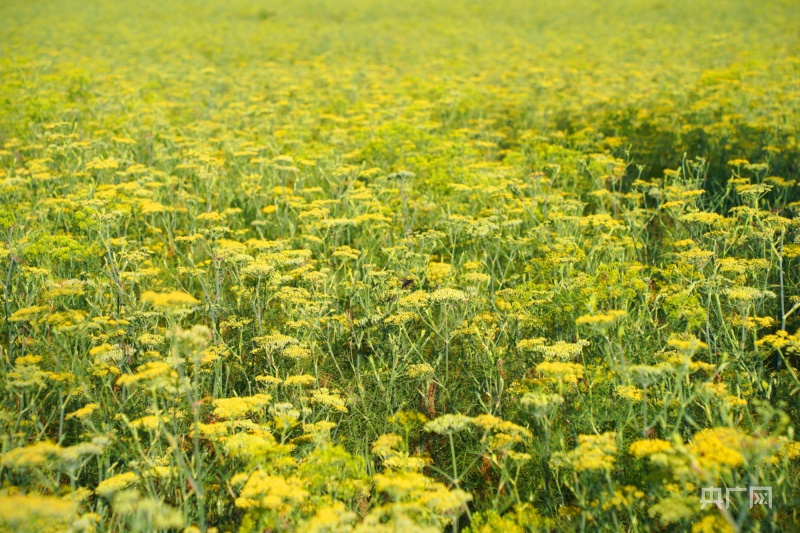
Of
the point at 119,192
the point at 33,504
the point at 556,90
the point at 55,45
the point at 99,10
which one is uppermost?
the point at 99,10

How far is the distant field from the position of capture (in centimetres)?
264

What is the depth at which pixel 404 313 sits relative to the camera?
3617 mm

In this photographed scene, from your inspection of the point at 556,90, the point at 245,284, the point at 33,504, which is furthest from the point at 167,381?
the point at 556,90

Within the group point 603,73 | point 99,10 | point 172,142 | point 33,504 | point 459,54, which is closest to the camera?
point 33,504

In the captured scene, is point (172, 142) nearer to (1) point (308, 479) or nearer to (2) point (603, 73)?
(1) point (308, 479)

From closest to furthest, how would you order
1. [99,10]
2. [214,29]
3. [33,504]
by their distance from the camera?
[33,504]
[214,29]
[99,10]

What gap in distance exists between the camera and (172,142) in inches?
296

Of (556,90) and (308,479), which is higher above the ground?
(556,90)

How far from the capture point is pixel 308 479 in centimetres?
261

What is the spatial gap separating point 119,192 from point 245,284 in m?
2.61

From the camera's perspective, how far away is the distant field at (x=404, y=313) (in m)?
2.64

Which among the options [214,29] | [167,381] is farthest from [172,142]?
[214,29]

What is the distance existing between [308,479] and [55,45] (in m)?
20.3

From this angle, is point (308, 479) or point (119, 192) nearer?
point (308, 479)
